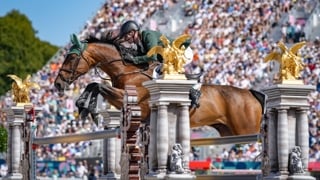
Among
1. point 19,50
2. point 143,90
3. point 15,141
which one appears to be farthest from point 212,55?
point 19,50

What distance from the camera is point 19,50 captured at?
3248 inches

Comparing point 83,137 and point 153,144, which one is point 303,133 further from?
point 83,137

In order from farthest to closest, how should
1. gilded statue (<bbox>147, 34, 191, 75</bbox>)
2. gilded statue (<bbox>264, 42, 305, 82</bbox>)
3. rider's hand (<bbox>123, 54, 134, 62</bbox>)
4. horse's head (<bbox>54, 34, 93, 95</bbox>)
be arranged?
horse's head (<bbox>54, 34, 93, 95</bbox>), rider's hand (<bbox>123, 54, 134, 62</bbox>), gilded statue (<bbox>147, 34, 191, 75</bbox>), gilded statue (<bbox>264, 42, 305, 82</bbox>)

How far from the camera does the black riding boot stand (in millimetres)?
18891

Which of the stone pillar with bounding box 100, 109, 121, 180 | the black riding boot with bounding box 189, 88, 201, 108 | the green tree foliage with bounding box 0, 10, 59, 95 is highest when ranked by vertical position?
the green tree foliage with bounding box 0, 10, 59, 95

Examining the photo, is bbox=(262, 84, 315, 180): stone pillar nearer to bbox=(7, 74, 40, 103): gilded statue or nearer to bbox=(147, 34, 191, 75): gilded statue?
bbox=(147, 34, 191, 75): gilded statue

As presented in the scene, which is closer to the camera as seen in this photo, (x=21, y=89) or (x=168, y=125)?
(x=168, y=125)

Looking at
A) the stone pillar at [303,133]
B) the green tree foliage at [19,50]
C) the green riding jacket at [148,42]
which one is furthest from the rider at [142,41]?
the green tree foliage at [19,50]

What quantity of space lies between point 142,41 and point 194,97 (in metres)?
1.61

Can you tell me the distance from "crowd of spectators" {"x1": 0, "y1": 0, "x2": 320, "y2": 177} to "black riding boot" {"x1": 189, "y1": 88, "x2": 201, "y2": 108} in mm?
15143

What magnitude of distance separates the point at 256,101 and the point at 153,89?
5.73 metres

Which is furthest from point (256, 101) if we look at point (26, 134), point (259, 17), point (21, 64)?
point (21, 64)

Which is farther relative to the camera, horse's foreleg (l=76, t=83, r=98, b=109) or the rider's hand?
the rider's hand

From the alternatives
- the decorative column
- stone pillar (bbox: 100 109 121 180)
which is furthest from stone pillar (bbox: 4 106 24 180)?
the decorative column
